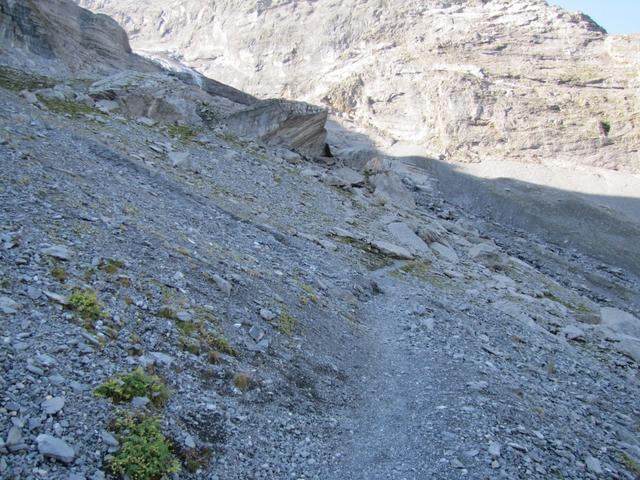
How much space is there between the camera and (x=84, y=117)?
25.5 m

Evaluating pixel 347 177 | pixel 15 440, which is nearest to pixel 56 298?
pixel 15 440

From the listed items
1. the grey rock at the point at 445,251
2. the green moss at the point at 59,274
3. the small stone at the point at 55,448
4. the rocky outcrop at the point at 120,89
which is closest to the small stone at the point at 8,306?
the green moss at the point at 59,274

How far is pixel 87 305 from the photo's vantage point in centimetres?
841

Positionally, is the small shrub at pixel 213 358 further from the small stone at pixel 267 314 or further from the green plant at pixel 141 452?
the small stone at pixel 267 314

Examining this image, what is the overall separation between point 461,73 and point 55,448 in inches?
4234

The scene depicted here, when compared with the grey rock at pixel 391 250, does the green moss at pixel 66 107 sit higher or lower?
higher

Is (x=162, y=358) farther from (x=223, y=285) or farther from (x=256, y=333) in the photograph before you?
(x=223, y=285)

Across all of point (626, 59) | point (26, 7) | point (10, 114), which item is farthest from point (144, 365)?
point (626, 59)

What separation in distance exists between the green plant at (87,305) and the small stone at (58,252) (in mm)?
1196

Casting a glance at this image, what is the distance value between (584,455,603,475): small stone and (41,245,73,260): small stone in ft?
35.7

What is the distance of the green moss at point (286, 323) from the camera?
11.8 metres

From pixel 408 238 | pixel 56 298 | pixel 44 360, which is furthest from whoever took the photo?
pixel 408 238

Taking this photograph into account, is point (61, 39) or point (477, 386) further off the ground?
point (61, 39)

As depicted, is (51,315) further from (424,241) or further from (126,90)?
(126,90)
